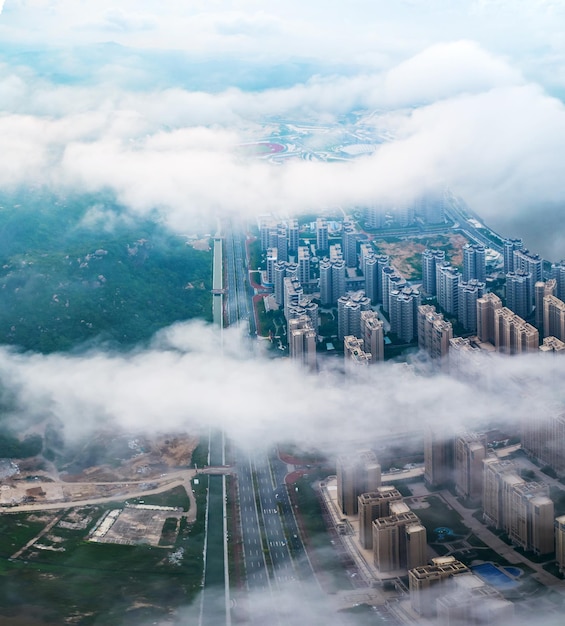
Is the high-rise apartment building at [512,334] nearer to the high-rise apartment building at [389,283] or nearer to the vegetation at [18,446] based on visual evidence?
the high-rise apartment building at [389,283]

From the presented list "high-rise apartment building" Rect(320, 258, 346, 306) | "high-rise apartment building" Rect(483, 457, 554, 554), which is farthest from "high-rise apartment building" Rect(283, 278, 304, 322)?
"high-rise apartment building" Rect(483, 457, 554, 554)

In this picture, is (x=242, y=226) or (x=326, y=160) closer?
(x=242, y=226)

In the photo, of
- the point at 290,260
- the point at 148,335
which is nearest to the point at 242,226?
the point at 290,260

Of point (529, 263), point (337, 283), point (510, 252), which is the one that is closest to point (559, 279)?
point (529, 263)

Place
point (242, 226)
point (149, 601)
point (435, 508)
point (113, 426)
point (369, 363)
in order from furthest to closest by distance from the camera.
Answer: point (242, 226) → point (369, 363) → point (113, 426) → point (435, 508) → point (149, 601)

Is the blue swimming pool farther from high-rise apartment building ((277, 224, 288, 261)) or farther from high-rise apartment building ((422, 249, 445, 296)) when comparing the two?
high-rise apartment building ((277, 224, 288, 261))

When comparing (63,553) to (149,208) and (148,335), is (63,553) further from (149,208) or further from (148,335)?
(149,208)
